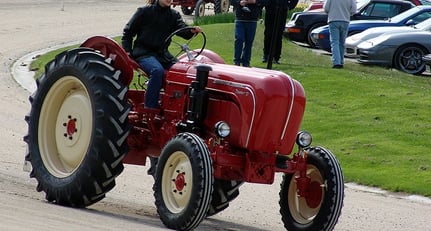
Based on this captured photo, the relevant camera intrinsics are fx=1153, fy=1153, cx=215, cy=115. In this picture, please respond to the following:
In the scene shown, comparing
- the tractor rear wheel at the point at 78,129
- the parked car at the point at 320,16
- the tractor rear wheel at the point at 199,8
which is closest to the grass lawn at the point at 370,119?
the tractor rear wheel at the point at 78,129

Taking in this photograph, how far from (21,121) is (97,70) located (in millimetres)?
7889

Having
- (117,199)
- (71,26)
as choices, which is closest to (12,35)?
(71,26)

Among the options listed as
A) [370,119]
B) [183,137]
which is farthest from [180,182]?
[370,119]

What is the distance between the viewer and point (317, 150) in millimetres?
11383

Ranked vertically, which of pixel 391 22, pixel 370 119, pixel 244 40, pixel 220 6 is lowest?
pixel 220 6

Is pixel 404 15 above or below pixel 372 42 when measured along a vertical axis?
below

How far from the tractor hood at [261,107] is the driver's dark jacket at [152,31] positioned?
4.26 ft

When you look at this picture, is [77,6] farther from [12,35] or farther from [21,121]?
[21,121]

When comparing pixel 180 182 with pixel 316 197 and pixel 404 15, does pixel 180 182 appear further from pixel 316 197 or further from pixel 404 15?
pixel 404 15

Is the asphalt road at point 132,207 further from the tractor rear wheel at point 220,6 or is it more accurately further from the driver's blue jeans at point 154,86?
the tractor rear wheel at point 220,6

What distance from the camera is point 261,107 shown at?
1093cm

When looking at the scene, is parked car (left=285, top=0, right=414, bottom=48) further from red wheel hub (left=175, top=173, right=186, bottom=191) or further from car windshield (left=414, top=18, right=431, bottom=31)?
red wheel hub (left=175, top=173, right=186, bottom=191)

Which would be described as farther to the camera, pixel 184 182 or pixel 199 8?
pixel 199 8

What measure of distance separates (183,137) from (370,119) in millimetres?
9936
